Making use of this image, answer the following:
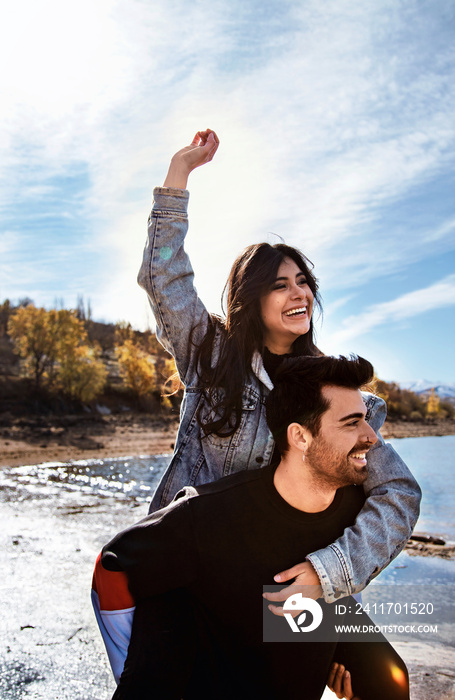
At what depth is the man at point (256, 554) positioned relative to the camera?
6.84 feet

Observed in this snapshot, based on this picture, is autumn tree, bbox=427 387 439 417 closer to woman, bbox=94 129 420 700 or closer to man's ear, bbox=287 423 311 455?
woman, bbox=94 129 420 700

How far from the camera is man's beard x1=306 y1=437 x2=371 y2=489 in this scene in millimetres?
2211

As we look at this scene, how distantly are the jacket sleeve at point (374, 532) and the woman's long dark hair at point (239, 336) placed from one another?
673mm

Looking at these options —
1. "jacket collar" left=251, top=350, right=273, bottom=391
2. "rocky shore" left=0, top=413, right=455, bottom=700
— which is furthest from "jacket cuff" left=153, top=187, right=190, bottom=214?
"rocky shore" left=0, top=413, right=455, bottom=700

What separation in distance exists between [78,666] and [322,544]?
2.49 metres

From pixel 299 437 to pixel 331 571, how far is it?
0.52m

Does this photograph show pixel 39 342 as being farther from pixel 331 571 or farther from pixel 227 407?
pixel 331 571

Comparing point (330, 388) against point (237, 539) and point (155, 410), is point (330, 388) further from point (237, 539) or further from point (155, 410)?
point (155, 410)

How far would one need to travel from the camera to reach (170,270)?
2619 millimetres

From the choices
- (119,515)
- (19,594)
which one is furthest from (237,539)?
(119,515)

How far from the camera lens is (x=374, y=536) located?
2.24 meters

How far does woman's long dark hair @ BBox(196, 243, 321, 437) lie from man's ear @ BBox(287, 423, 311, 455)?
0.35 meters

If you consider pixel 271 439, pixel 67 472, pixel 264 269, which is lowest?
pixel 67 472

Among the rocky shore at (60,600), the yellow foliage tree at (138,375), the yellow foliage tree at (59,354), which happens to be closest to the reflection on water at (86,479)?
the rocky shore at (60,600)
